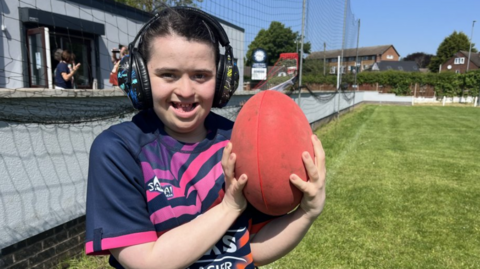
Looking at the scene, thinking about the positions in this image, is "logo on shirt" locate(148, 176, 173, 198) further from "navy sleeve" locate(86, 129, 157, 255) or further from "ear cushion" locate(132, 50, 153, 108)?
"ear cushion" locate(132, 50, 153, 108)

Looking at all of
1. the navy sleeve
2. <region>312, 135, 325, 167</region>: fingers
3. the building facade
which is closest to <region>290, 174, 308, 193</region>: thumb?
<region>312, 135, 325, 167</region>: fingers

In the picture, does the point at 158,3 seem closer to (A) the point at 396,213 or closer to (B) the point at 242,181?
(B) the point at 242,181

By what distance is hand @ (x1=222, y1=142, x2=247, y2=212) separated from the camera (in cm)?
112

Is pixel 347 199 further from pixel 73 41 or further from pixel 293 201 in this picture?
pixel 73 41

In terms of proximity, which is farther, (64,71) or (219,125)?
(64,71)

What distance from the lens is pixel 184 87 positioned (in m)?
1.18

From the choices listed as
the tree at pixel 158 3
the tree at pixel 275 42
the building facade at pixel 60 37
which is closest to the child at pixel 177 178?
the tree at pixel 158 3

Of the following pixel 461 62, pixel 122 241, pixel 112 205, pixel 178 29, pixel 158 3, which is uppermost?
pixel 461 62

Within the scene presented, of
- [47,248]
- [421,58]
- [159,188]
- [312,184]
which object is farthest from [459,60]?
[159,188]

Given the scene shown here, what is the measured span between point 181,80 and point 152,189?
0.39 meters

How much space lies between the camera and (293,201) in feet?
4.09

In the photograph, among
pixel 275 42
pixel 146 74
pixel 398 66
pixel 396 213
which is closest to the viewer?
pixel 146 74

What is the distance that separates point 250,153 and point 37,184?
2529 mm

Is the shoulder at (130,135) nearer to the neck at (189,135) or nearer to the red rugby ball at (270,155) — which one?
the neck at (189,135)
